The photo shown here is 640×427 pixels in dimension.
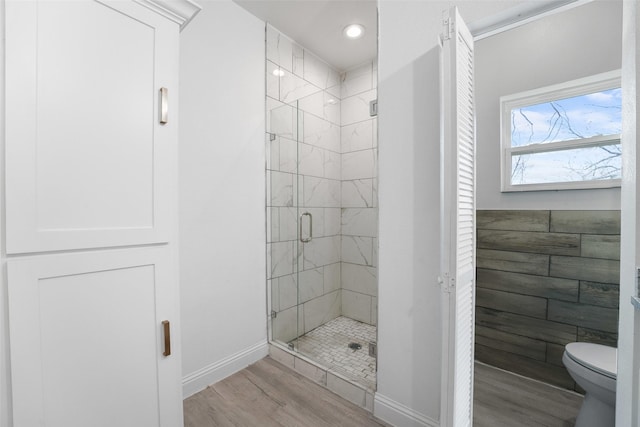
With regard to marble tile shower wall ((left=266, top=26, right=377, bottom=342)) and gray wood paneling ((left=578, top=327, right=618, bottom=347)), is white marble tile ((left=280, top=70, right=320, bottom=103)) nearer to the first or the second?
marble tile shower wall ((left=266, top=26, right=377, bottom=342))

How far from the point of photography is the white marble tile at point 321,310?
253 centimetres

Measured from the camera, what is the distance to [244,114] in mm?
2037

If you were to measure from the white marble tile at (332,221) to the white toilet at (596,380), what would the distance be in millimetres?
1894

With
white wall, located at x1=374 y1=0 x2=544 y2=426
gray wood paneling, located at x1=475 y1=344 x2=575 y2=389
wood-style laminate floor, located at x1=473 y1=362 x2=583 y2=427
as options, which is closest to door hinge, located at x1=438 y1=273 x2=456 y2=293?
white wall, located at x1=374 y1=0 x2=544 y2=426

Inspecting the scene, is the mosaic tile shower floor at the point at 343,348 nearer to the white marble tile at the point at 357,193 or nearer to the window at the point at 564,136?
the white marble tile at the point at 357,193

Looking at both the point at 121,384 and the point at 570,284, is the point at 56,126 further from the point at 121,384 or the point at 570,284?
the point at 570,284

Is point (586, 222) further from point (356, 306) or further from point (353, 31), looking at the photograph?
point (353, 31)

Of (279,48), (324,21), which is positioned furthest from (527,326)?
(279,48)

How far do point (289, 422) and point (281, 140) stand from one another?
1.95 metres

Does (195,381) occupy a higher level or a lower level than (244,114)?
lower

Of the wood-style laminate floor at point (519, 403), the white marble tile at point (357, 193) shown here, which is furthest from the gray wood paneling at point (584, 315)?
the white marble tile at point (357, 193)

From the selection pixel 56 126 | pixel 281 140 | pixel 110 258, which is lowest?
pixel 110 258

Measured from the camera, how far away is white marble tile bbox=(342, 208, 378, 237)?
2.69 m

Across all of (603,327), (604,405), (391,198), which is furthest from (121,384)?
(603,327)
